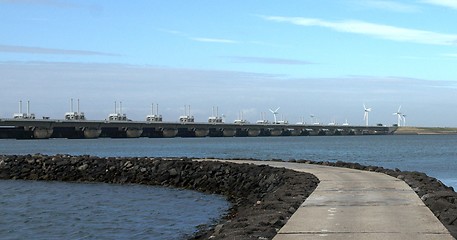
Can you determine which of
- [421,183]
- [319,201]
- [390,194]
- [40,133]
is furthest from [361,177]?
[40,133]

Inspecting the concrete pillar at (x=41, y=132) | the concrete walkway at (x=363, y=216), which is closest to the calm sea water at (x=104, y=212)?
the concrete walkway at (x=363, y=216)

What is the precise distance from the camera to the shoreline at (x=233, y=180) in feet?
56.6

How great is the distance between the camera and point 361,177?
29609 millimetres

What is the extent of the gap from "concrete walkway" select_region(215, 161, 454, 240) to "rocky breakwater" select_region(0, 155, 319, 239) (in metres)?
0.52

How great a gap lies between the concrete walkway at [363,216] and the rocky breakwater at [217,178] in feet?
1.70

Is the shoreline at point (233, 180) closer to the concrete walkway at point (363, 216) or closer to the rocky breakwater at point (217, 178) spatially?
the rocky breakwater at point (217, 178)

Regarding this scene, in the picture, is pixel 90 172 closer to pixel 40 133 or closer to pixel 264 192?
pixel 264 192

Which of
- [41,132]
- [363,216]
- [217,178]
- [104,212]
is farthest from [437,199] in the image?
[41,132]

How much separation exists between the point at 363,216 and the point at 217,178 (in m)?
22.3

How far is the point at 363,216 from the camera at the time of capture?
16.9 meters

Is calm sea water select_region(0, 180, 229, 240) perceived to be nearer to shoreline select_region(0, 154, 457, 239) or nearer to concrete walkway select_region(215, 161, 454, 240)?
shoreline select_region(0, 154, 457, 239)

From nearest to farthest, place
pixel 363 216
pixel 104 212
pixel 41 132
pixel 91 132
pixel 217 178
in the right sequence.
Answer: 1. pixel 363 216
2. pixel 104 212
3. pixel 217 178
4. pixel 41 132
5. pixel 91 132

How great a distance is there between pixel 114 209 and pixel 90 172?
18294 millimetres

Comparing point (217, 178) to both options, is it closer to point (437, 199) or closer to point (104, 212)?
point (104, 212)
